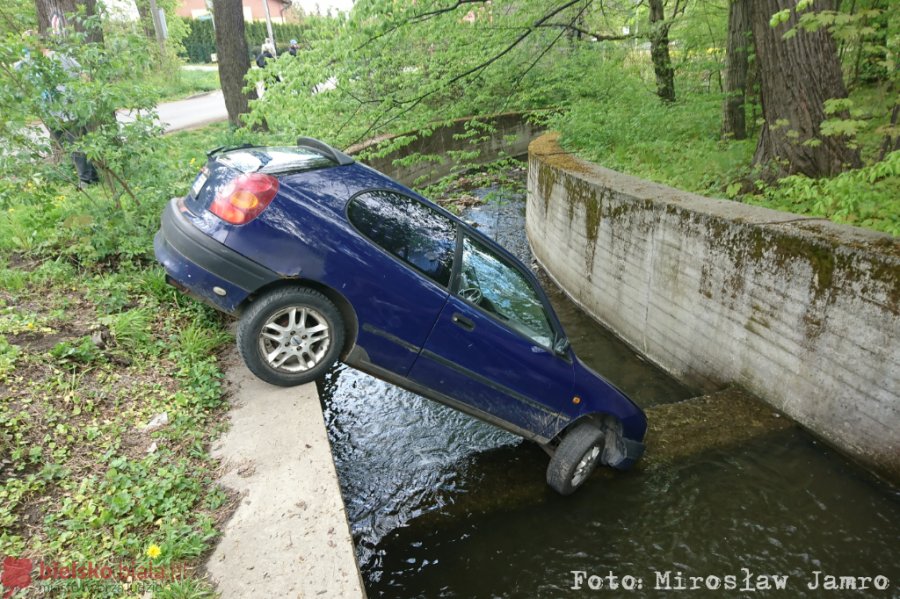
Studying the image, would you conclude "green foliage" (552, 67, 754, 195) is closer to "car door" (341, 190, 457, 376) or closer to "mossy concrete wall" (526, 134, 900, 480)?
"mossy concrete wall" (526, 134, 900, 480)

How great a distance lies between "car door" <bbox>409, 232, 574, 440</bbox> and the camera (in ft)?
12.7

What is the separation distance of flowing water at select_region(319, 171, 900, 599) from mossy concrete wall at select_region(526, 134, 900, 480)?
546mm

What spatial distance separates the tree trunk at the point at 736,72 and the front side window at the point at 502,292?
7.33m

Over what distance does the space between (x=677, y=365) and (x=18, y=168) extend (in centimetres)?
722

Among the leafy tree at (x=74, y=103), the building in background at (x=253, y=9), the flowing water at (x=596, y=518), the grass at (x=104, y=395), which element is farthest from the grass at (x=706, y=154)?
the building in background at (x=253, y=9)

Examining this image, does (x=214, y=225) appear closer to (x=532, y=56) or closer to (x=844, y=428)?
(x=844, y=428)

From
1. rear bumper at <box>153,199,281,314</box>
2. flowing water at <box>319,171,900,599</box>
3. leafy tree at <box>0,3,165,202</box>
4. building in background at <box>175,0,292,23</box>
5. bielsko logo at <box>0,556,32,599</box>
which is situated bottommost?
flowing water at <box>319,171,900,599</box>

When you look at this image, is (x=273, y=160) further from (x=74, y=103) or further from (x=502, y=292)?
(x=74, y=103)

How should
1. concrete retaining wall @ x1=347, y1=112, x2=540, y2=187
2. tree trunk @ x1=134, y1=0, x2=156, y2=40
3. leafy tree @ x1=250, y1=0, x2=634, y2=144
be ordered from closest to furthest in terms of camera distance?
1. leafy tree @ x1=250, y1=0, x2=634, y2=144
2. concrete retaining wall @ x1=347, y1=112, x2=540, y2=187
3. tree trunk @ x1=134, y1=0, x2=156, y2=40

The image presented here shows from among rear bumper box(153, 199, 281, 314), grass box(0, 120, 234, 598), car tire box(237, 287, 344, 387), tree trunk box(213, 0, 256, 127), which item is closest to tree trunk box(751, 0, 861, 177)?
car tire box(237, 287, 344, 387)

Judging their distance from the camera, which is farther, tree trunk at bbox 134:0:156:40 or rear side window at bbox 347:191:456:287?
tree trunk at bbox 134:0:156:40

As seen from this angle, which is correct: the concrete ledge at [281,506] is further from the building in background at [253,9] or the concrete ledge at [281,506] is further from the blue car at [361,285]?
the building in background at [253,9]

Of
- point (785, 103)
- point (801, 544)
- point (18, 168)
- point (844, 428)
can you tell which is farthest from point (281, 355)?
point (785, 103)

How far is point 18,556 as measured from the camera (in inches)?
96.9
